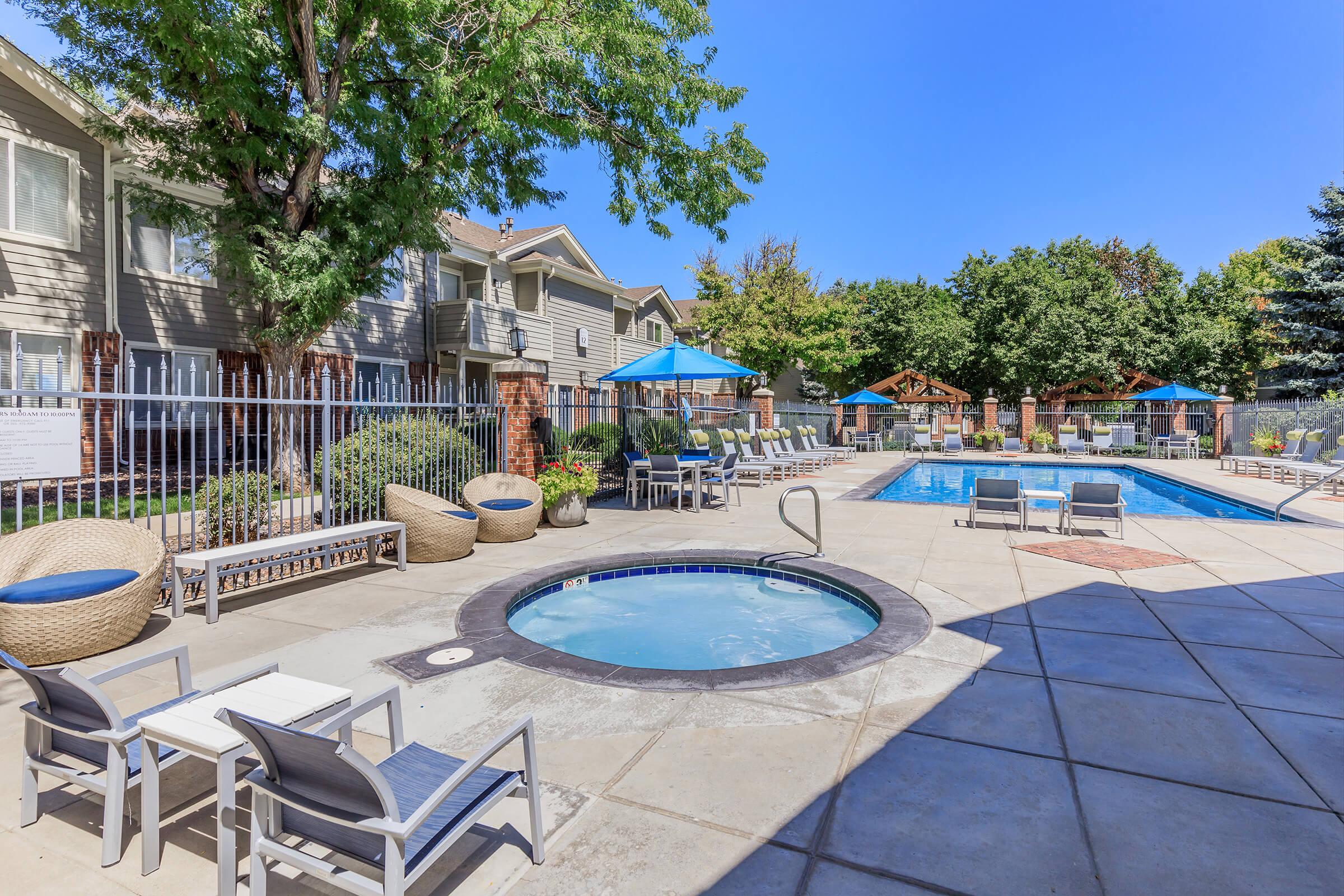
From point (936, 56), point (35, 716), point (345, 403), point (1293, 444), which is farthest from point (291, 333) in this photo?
point (1293, 444)

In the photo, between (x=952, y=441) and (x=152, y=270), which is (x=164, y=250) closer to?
(x=152, y=270)

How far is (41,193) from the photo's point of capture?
11.4 metres

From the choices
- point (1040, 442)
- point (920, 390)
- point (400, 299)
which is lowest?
point (1040, 442)

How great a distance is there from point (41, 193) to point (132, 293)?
78.7 inches

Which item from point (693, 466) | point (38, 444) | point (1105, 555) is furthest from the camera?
point (693, 466)

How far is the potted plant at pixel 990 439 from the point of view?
87.4ft

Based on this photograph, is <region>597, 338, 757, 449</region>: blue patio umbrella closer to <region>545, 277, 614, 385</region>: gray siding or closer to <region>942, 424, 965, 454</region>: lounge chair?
<region>545, 277, 614, 385</region>: gray siding

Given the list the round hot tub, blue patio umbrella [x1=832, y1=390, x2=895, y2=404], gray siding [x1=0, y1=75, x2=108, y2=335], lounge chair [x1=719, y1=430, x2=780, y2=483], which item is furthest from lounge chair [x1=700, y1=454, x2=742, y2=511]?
blue patio umbrella [x1=832, y1=390, x2=895, y2=404]

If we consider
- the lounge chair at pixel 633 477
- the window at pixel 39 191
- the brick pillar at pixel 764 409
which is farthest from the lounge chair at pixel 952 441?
the window at pixel 39 191

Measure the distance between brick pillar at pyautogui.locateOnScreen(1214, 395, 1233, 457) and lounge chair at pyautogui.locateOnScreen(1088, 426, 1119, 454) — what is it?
3.10 meters

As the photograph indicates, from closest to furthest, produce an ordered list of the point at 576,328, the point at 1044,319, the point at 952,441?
1. the point at 576,328
2. the point at 952,441
3. the point at 1044,319

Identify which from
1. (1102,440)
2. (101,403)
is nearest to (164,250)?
(101,403)

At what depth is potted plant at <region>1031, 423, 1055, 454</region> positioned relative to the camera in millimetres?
25844

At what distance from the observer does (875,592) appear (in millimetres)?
5703
